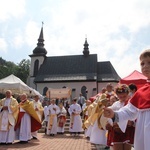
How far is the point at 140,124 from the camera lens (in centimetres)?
271

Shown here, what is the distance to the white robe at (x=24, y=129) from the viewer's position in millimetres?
11203

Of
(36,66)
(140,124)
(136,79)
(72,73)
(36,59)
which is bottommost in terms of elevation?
(140,124)

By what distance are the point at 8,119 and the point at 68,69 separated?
43723 millimetres

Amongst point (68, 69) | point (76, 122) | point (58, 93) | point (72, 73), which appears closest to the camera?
point (76, 122)

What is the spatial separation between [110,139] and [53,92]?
27.6m

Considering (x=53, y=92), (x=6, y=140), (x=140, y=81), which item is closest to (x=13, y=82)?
(x=6, y=140)

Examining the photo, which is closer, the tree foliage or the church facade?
the church facade

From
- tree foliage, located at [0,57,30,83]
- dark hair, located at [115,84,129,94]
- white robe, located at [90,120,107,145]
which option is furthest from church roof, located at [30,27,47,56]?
dark hair, located at [115,84,129,94]

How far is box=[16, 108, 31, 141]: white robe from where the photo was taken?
1120cm

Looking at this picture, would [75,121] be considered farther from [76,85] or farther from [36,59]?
[36,59]

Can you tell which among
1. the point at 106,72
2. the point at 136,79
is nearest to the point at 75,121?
the point at 136,79

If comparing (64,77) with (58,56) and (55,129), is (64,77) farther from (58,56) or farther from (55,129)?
(55,129)

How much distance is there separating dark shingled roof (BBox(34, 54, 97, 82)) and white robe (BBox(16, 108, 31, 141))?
126ft

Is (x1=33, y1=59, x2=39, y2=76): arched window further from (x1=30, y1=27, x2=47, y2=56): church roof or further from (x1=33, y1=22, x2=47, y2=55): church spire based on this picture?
(x1=33, y1=22, x2=47, y2=55): church spire
